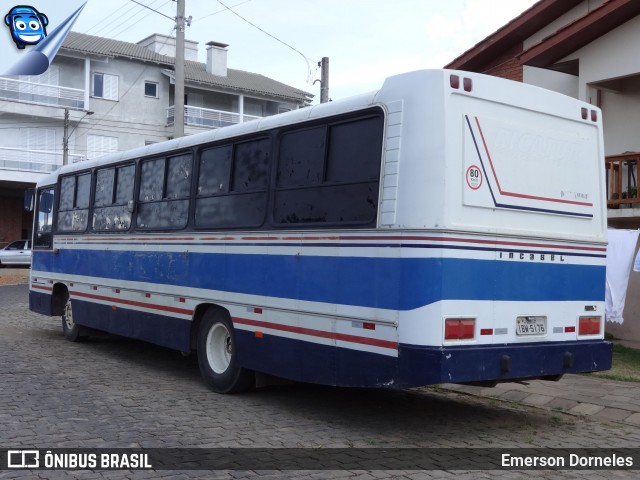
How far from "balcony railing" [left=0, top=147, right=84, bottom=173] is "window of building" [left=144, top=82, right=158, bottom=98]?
606 cm

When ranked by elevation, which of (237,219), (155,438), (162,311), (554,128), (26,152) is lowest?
(155,438)

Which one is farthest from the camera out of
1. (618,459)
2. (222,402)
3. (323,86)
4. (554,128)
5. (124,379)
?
(323,86)

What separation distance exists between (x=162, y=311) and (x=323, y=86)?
48.0 feet

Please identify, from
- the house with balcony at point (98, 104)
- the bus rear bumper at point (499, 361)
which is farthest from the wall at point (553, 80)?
the house with balcony at point (98, 104)

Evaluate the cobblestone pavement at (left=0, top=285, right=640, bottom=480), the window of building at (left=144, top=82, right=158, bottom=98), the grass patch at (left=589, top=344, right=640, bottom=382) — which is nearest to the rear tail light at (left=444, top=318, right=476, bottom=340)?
the cobblestone pavement at (left=0, top=285, right=640, bottom=480)

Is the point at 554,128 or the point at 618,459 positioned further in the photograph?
the point at 554,128

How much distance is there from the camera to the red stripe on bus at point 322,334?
6.98 meters

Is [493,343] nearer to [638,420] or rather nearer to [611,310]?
[638,420]

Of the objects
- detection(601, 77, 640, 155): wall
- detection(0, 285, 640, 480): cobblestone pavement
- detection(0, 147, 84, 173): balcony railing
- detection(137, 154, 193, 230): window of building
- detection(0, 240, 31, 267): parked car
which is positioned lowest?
detection(0, 285, 640, 480): cobblestone pavement

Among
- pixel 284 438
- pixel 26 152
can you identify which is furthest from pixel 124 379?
pixel 26 152

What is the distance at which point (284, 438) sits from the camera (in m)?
7.26

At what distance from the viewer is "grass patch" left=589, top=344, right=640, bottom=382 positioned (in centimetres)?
1018

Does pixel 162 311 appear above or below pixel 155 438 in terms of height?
above

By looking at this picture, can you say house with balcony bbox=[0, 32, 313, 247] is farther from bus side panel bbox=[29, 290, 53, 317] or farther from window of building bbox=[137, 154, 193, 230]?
window of building bbox=[137, 154, 193, 230]
